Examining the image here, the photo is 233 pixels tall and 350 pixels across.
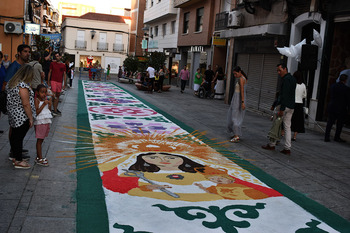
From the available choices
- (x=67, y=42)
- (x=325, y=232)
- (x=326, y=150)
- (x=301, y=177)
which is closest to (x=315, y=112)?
(x=326, y=150)

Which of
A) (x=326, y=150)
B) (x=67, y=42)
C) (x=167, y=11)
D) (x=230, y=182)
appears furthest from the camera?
(x=67, y=42)

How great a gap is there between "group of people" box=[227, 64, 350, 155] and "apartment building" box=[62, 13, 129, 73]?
52651 mm

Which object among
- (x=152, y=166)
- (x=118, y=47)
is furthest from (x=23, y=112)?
(x=118, y=47)

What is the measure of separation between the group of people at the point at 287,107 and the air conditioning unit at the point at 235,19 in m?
8.32

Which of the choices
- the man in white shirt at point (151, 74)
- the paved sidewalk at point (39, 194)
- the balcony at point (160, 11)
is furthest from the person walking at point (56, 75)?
the balcony at point (160, 11)

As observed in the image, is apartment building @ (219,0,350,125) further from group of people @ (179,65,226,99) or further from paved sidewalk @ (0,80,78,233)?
paved sidewalk @ (0,80,78,233)

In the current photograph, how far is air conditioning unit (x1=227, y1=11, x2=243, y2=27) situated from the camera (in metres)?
17.7

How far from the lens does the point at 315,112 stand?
39.8ft

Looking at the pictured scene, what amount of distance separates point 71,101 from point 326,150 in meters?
10.0

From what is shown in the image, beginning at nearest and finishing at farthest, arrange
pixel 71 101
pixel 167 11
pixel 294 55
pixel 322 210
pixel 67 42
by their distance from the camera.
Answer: pixel 322 210 < pixel 294 55 < pixel 71 101 < pixel 167 11 < pixel 67 42

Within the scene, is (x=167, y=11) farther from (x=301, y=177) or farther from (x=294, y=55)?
(x=301, y=177)

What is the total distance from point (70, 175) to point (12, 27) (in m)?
22.7

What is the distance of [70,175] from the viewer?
560 centimetres

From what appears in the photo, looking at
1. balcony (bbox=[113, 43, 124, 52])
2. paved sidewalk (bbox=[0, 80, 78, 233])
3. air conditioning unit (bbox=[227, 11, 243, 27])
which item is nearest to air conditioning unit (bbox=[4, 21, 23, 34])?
air conditioning unit (bbox=[227, 11, 243, 27])
